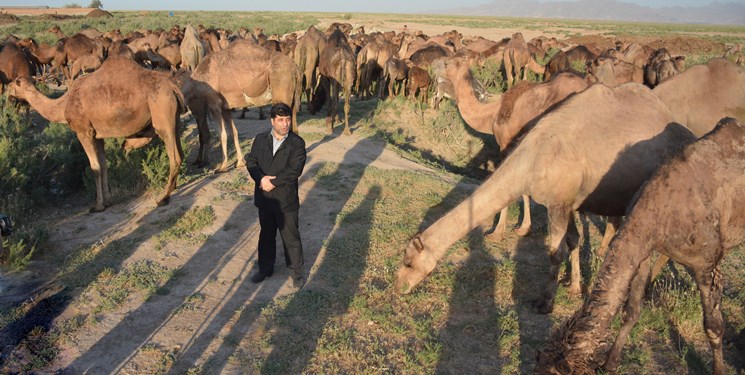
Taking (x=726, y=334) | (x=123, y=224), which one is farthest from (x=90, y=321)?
(x=726, y=334)

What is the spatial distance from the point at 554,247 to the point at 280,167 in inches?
128

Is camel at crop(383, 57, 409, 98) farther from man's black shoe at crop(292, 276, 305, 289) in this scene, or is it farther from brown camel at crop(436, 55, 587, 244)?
man's black shoe at crop(292, 276, 305, 289)

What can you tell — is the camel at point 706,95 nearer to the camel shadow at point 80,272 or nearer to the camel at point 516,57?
the camel shadow at point 80,272

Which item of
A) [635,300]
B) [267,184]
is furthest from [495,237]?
[267,184]

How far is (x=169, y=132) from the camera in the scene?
8.28 meters

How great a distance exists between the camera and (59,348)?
4934 mm

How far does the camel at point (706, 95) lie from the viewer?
7.68 m

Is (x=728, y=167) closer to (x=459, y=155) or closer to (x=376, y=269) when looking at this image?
(x=376, y=269)

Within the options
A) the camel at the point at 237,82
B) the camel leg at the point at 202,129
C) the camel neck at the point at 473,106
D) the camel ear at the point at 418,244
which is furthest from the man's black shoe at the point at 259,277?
the camel leg at the point at 202,129

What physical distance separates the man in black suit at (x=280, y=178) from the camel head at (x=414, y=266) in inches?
52.9

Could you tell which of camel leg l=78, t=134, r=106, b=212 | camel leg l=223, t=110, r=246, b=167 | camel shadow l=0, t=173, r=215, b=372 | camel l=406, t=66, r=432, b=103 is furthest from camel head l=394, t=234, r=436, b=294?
camel l=406, t=66, r=432, b=103

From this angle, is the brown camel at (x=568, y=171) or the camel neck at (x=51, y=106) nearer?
the brown camel at (x=568, y=171)

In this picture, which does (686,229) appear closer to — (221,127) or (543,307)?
(543,307)

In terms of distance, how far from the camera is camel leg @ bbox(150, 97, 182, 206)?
8164 millimetres
